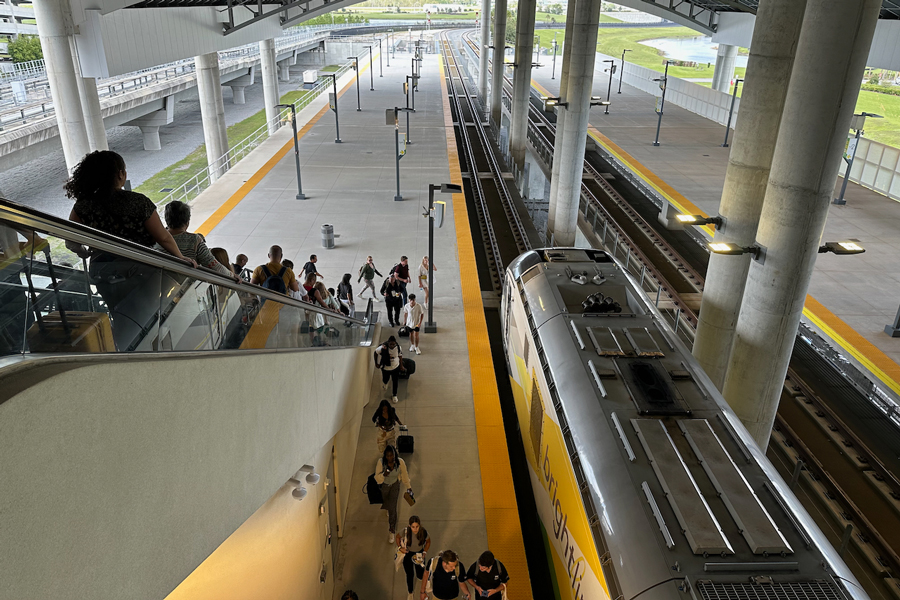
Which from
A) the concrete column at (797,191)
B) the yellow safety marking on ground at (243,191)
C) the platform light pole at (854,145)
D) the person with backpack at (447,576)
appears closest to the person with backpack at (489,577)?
the person with backpack at (447,576)

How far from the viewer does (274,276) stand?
8445 millimetres

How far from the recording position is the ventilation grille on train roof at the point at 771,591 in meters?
4.80

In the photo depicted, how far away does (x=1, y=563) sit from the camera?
2162 mm

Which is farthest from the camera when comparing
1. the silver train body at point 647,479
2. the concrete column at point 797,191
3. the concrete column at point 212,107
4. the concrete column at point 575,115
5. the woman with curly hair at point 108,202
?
the concrete column at point 212,107

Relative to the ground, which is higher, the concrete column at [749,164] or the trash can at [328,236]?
the concrete column at [749,164]

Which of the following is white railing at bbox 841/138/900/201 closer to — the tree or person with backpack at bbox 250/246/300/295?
person with backpack at bbox 250/246/300/295

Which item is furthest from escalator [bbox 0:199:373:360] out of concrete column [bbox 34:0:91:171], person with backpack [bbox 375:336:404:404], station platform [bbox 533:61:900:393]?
concrete column [bbox 34:0:91:171]

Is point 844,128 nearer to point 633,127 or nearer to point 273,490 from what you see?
point 273,490

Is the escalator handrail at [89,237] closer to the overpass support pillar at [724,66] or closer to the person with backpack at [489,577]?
the person with backpack at [489,577]

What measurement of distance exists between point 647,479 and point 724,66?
50116 mm

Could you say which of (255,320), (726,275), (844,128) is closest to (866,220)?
(726,275)

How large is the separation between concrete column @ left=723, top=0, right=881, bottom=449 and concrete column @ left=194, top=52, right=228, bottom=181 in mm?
28318

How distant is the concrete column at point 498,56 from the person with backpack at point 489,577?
43348 millimetres

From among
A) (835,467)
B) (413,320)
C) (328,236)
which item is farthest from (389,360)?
(328,236)
